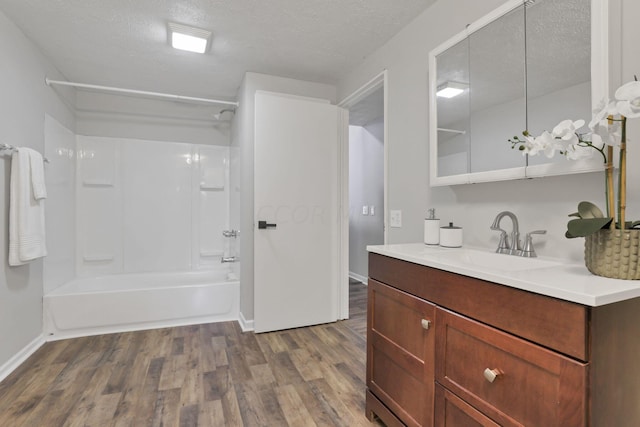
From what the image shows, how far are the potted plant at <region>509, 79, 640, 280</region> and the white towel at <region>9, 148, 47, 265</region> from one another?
303cm

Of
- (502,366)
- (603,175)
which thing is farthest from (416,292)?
(603,175)

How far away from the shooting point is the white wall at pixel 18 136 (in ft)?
6.77

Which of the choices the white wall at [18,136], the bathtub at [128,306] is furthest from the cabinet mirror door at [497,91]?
the white wall at [18,136]

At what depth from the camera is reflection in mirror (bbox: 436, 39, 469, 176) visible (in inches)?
65.1

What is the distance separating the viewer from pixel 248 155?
113 inches

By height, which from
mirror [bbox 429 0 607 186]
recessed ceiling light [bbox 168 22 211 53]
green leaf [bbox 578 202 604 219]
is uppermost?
recessed ceiling light [bbox 168 22 211 53]

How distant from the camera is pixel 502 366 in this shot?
95 cm

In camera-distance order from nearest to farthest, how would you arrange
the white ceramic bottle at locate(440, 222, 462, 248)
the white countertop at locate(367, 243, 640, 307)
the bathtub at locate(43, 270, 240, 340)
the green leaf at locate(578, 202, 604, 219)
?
1. the white countertop at locate(367, 243, 640, 307)
2. the green leaf at locate(578, 202, 604, 219)
3. the white ceramic bottle at locate(440, 222, 462, 248)
4. the bathtub at locate(43, 270, 240, 340)

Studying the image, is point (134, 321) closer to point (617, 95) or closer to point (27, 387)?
point (27, 387)

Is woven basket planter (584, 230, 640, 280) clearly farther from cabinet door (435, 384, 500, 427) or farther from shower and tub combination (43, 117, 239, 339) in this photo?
shower and tub combination (43, 117, 239, 339)

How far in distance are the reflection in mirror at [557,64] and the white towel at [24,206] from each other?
3.03m

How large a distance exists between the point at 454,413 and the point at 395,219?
1.30 m

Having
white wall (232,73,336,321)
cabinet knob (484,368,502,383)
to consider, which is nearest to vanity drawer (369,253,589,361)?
cabinet knob (484,368,502,383)

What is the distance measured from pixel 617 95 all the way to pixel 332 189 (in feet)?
7.45
